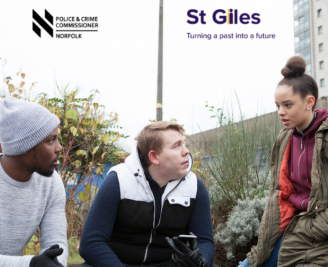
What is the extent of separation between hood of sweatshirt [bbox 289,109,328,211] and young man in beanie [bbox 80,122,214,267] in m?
0.68

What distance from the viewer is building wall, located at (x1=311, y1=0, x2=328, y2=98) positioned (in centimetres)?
4093

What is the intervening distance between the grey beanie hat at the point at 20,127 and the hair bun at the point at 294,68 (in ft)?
5.79

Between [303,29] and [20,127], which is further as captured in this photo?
[303,29]

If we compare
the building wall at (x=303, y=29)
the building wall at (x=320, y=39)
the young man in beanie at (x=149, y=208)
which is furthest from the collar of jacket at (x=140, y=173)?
the building wall at (x=303, y=29)

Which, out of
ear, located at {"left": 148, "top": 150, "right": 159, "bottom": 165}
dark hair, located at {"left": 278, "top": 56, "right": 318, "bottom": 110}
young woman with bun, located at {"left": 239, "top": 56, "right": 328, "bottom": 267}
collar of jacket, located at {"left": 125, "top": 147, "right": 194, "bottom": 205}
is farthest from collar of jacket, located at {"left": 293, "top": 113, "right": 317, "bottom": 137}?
ear, located at {"left": 148, "top": 150, "right": 159, "bottom": 165}

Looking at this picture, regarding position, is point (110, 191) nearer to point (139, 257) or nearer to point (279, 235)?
point (139, 257)

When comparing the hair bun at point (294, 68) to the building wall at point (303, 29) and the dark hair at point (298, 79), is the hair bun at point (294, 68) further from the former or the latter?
the building wall at point (303, 29)

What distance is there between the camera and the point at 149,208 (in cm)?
217

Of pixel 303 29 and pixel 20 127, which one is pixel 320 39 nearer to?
pixel 303 29

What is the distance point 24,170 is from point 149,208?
2.69ft

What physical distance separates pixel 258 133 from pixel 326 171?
6.69ft

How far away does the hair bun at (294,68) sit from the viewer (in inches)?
95.3

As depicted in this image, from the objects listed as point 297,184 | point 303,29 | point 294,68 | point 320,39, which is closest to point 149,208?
point 297,184

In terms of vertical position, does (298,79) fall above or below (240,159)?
above
